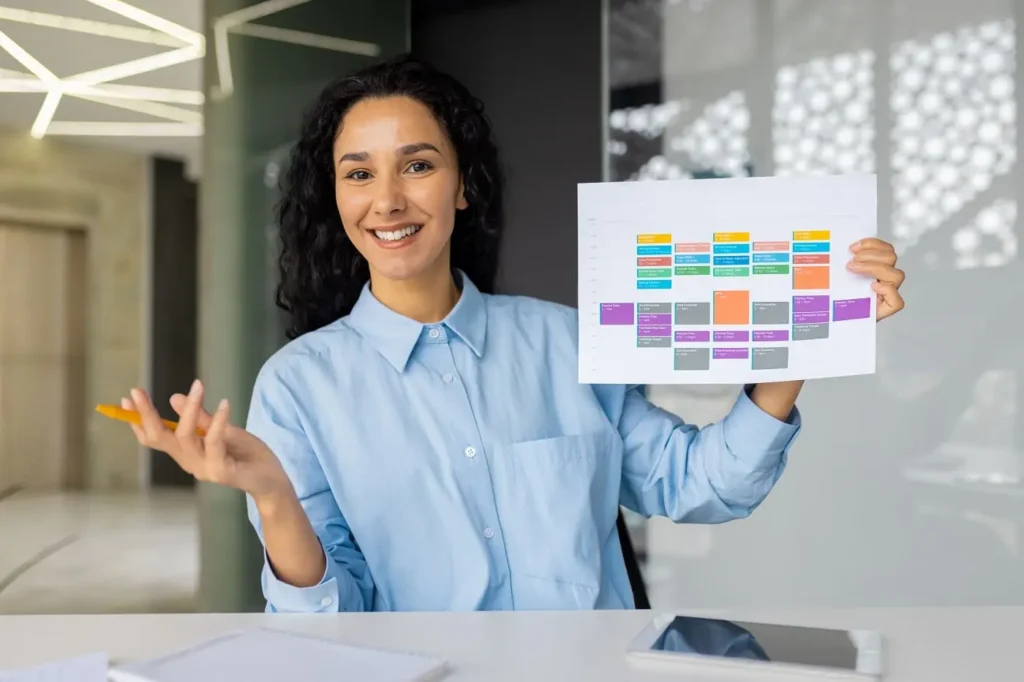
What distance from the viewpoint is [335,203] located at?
1622 millimetres

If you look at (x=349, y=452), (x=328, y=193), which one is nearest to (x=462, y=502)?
(x=349, y=452)

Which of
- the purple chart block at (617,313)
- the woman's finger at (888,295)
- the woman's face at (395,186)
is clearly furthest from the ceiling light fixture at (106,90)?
the woman's finger at (888,295)

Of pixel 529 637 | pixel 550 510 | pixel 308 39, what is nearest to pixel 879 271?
pixel 550 510

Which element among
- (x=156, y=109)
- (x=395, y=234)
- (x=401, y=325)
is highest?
(x=156, y=109)

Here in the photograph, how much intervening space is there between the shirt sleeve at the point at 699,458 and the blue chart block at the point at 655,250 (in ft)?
0.85

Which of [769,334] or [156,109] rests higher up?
[156,109]

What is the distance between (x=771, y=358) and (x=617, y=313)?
0.21 metres

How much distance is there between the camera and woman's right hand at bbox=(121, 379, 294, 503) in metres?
0.89

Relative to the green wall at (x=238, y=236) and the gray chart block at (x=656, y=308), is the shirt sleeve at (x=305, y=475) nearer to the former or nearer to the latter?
the gray chart block at (x=656, y=308)

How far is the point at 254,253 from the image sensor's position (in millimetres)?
2934

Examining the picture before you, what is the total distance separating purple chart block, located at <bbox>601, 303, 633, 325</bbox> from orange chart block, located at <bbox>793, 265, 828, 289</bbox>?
213mm

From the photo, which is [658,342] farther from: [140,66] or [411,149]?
[140,66]

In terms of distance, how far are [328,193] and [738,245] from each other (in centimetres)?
71

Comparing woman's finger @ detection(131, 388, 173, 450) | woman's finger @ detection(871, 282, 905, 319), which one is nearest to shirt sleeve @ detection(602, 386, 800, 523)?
woman's finger @ detection(871, 282, 905, 319)
